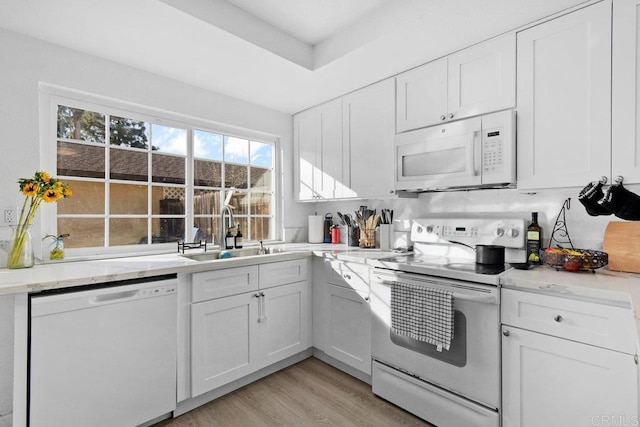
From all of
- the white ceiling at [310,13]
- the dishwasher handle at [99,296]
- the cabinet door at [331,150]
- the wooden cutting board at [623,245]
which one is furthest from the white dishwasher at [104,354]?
the wooden cutting board at [623,245]

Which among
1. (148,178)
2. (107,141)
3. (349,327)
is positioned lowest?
(349,327)

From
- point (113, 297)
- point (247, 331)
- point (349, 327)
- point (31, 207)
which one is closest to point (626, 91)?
point (349, 327)

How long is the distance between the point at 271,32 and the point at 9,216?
6.43 feet

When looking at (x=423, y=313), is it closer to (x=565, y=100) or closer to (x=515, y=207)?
(x=515, y=207)

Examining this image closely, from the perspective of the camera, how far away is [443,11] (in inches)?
69.1

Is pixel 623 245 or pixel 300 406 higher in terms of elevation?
pixel 623 245

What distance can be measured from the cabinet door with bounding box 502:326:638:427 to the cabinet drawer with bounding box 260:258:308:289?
1.48 meters

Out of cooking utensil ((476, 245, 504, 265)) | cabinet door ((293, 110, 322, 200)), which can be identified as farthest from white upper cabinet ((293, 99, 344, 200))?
cooking utensil ((476, 245, 504, 265))

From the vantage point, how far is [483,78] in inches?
78.8

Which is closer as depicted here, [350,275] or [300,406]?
[300,406]

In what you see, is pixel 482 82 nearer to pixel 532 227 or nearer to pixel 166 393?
pixel 532 227

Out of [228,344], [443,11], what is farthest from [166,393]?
[443,11]

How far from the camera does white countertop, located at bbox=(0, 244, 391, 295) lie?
4.80 feet

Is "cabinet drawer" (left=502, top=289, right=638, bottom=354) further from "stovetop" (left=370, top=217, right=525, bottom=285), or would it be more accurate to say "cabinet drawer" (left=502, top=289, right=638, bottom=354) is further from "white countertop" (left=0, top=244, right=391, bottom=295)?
"white countertop" (left=0, top=244, right=391, bottom=295)
